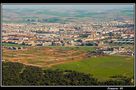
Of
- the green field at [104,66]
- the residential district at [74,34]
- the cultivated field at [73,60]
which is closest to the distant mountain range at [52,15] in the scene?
the residential district at [74,34]

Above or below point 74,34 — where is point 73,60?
below

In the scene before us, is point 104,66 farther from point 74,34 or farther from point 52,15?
point 52,15

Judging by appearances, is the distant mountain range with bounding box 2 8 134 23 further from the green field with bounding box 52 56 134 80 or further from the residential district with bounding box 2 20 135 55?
the green field with bounding box 52 56 134 80

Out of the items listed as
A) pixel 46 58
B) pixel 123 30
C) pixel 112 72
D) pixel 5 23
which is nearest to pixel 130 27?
pixel 123 30

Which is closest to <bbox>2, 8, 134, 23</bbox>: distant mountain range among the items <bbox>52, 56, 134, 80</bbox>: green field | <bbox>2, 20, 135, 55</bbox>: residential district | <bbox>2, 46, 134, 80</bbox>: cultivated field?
<bbox>2, 20, 135, 55</bbox>: residential district

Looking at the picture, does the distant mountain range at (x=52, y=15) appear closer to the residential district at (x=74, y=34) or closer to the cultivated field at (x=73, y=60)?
the residential district at (x=74, y=34)

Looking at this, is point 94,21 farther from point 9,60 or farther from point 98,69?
point 9,60

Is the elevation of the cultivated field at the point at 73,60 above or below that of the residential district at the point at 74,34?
below

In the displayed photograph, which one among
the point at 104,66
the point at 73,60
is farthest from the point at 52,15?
the point at 104,66

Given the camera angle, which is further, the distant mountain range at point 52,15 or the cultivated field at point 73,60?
the distant mountain range at point 52,15
